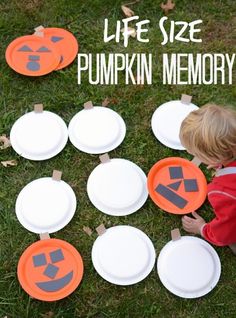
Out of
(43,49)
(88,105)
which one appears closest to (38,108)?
(88,105)

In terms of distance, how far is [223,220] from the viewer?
2.21 m

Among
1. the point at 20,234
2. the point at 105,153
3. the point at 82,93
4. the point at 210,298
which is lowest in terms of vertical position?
the point at 210,298

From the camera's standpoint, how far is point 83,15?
10.8 ft

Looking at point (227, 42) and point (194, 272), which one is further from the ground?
point (227, 42)

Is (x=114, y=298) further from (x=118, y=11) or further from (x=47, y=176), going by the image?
(x=118, y=11)

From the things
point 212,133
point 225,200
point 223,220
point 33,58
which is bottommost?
point 223,220

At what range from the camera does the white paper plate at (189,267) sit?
2.43 meters

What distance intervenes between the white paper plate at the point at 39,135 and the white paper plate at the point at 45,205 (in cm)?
16

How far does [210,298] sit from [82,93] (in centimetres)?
132

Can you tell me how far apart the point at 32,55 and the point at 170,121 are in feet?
2.92

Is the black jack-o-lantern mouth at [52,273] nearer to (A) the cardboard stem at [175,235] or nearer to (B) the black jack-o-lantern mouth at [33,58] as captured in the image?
(A) the cardboard stem at [175,235]

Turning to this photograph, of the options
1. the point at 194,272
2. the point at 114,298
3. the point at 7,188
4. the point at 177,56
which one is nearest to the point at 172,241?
the point at 194,272

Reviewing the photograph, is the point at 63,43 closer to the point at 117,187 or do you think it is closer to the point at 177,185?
the point at 117,187

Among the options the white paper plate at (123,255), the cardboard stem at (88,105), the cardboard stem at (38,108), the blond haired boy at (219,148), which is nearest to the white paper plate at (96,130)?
the cardboard stem at (88,105)
